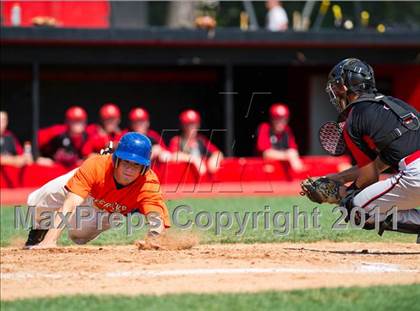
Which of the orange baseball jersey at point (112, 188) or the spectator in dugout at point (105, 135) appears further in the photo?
the spectator in dugout at point (105, 135)

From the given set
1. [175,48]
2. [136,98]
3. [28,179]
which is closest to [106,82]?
[136,98]

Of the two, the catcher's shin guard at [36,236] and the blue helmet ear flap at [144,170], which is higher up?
the blue helmet ear flap at [144,170]

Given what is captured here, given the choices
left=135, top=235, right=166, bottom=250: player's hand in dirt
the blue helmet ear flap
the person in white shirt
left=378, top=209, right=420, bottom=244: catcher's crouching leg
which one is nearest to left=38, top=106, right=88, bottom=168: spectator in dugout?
the person in white shirt

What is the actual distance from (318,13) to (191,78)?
3.47 m

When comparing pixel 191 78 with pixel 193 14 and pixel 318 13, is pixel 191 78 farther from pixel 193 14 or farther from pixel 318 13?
pixel 318 13

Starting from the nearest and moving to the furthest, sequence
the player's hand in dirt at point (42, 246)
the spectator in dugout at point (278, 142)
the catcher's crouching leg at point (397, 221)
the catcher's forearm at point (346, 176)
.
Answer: the catcher's crouching leg at point (397, 221)
the catcher's forearm at point (346, 176)
the player's hand in dirt at point (42, 246)
the spectator in dugout at point (278, 142)

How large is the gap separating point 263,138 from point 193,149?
4.96ft

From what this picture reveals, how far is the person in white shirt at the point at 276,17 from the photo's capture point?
17375 mm

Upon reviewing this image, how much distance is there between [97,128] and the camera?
16.7 meters

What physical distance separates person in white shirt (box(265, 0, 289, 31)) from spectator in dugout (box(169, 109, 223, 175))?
302cm

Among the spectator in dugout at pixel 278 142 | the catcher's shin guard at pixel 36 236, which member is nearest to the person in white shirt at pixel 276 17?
the spectator in dugout at pixel 278 142

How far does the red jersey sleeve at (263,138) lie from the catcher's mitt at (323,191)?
8.77 meters

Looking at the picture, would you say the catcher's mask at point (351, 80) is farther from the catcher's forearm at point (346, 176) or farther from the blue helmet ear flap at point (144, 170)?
the blue helmet ear flap at point (144, 170)

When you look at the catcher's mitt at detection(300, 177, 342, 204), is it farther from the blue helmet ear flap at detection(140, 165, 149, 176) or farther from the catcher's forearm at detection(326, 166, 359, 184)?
the blue helmet ear flap at detection(140, 165, 149, 176)
